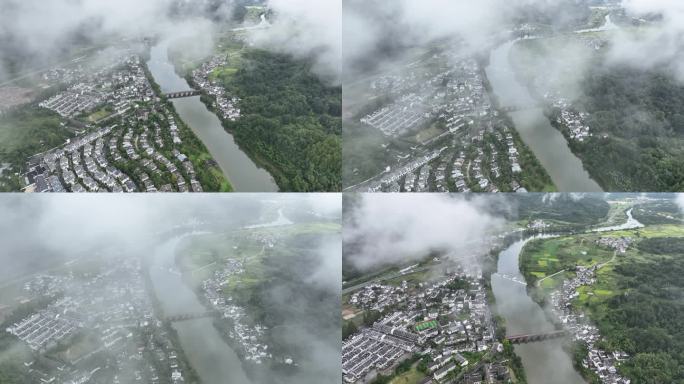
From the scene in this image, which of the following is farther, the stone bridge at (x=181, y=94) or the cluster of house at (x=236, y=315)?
the stone bridge at (x=181, y=94)

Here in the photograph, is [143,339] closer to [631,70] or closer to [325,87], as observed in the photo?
[325,87]

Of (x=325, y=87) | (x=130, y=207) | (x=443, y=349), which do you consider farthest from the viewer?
(x=325, y=87)

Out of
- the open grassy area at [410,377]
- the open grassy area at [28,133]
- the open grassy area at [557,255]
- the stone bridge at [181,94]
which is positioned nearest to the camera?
the open grassy area at [410,377]

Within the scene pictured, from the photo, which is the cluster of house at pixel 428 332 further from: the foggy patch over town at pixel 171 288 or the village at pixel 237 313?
the village at pixel 237 313

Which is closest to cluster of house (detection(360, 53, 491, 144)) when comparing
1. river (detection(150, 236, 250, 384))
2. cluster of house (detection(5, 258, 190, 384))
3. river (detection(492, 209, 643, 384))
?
river (detection(492, 209, 643, 384))

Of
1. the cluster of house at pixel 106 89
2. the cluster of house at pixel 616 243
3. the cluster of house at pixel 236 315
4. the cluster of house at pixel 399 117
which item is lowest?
the cluster of house at pixel 616 243

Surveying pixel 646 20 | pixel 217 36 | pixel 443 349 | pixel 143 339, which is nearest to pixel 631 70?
pixel 646 20

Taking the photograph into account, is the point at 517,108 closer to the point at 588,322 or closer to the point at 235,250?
the point at 588,322

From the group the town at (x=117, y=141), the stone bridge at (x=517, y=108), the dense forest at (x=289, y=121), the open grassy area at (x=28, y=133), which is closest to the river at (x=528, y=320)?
the stone bridge at (x=517, y=108)
